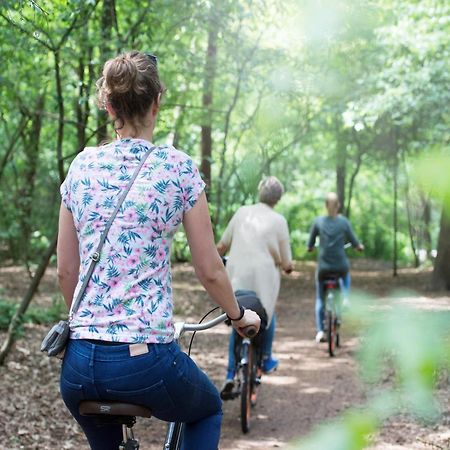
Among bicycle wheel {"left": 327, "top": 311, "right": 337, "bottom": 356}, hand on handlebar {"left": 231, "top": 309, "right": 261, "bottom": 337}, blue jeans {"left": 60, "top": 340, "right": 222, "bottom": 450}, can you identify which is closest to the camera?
blue jeans {"left": 60, "top": 340, "right": 222, "bottom": 450}

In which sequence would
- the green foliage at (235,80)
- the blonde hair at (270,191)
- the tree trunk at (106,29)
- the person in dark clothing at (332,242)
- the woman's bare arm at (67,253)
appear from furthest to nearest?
the person in dark clothing at (332,242)
the green foliage at (235,80)
the tree trunk at (106,29)
the blonde hair at (270,191)
the woman's bare arm at (67,253)

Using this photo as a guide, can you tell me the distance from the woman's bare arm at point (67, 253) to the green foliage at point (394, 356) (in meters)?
1.14

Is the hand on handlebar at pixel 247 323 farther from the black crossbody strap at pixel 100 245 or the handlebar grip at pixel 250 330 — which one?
the black crossbody strap at pixel 100 245

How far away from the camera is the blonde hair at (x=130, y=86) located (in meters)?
2.38

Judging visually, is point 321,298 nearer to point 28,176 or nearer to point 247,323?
point 28,176

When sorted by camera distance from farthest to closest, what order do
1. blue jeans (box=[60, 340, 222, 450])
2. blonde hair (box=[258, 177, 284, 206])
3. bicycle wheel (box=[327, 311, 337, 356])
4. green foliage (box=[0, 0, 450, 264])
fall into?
bicycle wheel (box=[327, 311, 337, 356]), green foliage (box=[0, 0, 450, 264]), blonde hair (box=[258, 177, 284, 206]), blue jeans (box=[60, 340, 222, 450])

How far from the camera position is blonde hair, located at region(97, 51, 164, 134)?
238cm

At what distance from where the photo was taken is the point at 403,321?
1.63m

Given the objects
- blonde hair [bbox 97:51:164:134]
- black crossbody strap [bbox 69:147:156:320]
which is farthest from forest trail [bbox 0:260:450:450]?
blonde hair [bbox 97:51:164:134]

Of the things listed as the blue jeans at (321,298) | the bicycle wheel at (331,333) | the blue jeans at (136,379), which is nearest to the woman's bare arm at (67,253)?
the blue jeans at (136,379)

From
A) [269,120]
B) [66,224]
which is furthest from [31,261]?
[66,224]

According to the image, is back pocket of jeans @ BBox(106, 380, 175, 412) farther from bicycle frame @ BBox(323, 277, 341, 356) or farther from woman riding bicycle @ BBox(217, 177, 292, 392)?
bicycle frame @ BBox(323, 277, 341, 356)

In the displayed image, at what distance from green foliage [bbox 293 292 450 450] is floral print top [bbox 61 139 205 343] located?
2.58 ft

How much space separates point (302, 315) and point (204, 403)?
39.7 ft
